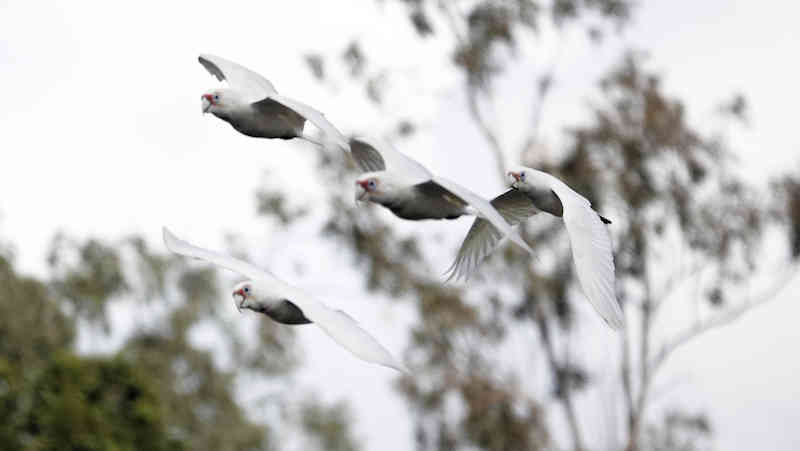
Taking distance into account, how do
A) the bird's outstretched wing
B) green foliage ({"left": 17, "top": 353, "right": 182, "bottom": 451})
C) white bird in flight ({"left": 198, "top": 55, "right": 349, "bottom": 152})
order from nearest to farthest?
white bird in flight ({"left": 198, "top": 55, "right": 349, "bottom": 152}) < the bird's outstretched wing < green foliage ({"left": 17, "top": 353, "right": 182, "bottom": 451})

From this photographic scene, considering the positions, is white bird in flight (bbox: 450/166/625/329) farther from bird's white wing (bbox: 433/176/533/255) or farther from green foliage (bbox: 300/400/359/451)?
green foliage (bbox: 300/400/359/451)

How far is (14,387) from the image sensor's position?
1201cm

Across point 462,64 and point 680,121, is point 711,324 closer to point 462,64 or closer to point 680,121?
point 680,121

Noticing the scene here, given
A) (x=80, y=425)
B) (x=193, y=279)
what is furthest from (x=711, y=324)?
(x=193, y=279)

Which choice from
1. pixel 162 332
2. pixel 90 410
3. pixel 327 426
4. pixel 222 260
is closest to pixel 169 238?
pixel 222 260

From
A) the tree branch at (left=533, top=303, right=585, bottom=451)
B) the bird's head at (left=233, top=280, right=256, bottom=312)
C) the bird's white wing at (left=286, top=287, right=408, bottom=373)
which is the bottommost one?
the bird's white wing at (left=286, top=287, right=408, bottom=373)

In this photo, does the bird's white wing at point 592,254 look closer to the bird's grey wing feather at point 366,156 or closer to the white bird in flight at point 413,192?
the white bird in flight at point 413,192

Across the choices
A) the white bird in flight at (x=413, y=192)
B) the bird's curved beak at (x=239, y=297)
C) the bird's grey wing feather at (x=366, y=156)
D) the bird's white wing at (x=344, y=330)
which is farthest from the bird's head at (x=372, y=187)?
the bird's curved beak at (x=239, y=297)

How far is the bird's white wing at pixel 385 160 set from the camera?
7.18 feet

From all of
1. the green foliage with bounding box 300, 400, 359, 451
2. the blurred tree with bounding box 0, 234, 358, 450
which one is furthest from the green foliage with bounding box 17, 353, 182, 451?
the green foliage with bounding box 300, 400, 359, 451

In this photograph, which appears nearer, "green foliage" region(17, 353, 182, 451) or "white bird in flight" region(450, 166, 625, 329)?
"white bird in flight" region(450, 166, 625, 329)

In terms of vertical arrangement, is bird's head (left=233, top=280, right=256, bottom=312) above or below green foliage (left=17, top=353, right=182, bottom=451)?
below

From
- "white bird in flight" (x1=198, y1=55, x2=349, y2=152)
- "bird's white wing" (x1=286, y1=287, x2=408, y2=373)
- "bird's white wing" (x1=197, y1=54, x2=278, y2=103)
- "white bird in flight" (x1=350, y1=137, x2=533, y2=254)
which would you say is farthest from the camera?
"bird's white wing" (x1=197, y1=54, x2=278, y2=103)

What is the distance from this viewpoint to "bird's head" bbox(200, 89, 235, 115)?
8.00ft
